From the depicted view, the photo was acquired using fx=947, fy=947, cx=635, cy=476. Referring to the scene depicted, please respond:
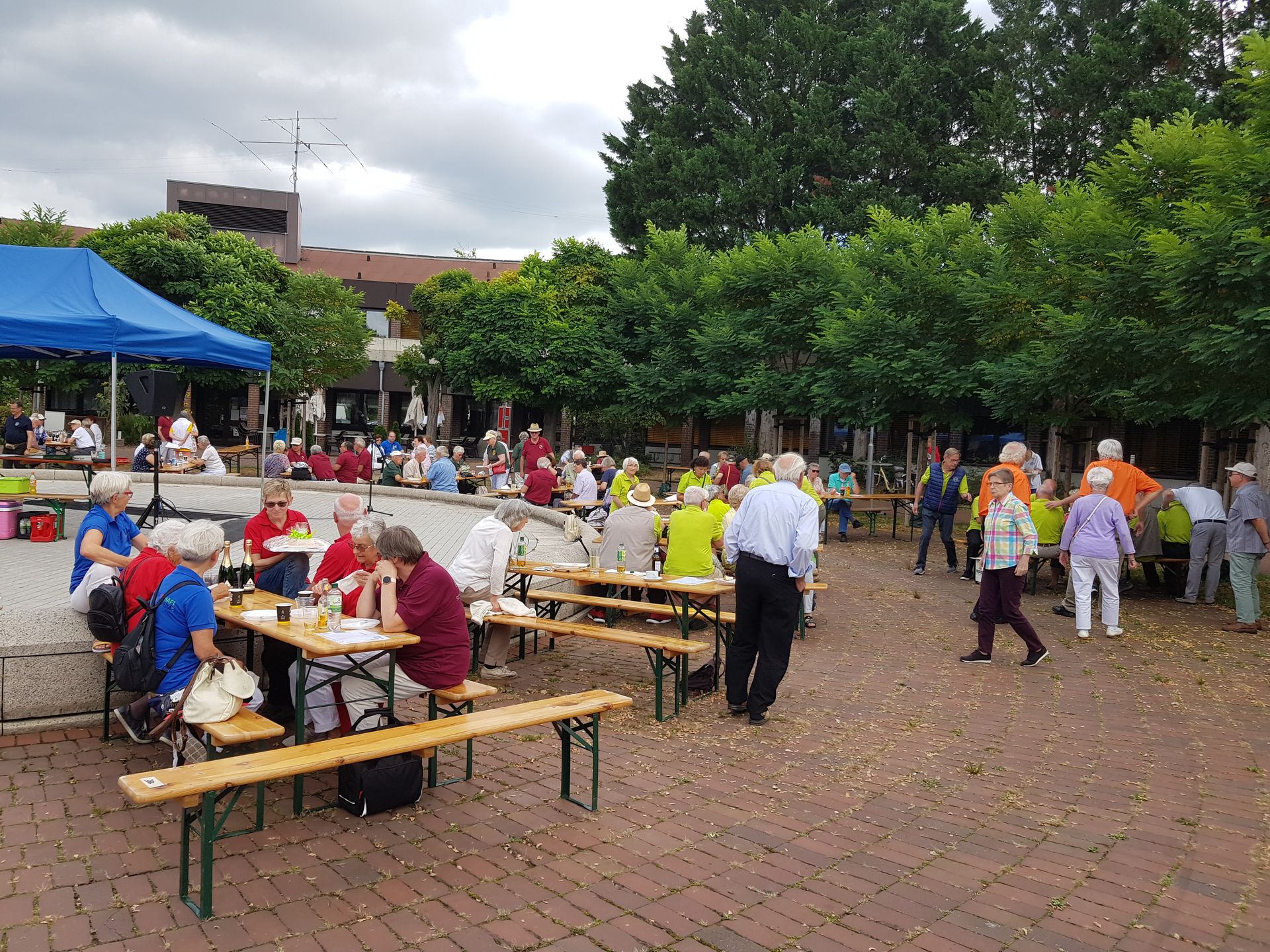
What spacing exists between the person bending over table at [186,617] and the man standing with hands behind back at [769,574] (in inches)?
125

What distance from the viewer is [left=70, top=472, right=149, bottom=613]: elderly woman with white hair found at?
5887mm

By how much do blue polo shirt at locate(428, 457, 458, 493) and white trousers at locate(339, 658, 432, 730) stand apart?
1384 centimetres

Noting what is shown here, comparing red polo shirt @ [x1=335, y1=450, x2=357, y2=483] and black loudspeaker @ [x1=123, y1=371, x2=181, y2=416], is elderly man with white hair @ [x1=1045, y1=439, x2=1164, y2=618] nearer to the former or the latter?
black loudspeaker @ [x1=123, y1=371, x2=181, y2=416]

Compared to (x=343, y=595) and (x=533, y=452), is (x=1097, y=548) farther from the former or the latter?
(x=533, y=452)

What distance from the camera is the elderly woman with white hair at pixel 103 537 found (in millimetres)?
5887

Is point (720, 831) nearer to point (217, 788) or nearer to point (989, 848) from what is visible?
point (989, 848)

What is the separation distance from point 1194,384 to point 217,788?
1346cm

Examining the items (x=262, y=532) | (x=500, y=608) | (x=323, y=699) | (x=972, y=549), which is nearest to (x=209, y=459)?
(x=262, y=532)

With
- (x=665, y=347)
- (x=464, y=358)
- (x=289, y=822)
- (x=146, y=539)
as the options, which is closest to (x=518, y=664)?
(x=146, y=539)

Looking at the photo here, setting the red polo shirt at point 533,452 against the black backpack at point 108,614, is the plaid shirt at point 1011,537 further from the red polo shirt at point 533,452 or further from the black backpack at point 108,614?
the red polo shirt at point 533,452

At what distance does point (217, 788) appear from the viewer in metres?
3.49

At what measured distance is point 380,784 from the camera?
14.7 feet

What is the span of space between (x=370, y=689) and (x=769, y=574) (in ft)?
8.35

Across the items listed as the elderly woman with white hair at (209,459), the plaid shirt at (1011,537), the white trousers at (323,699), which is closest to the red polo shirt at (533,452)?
the elderly woman with white hair at (209,459)
